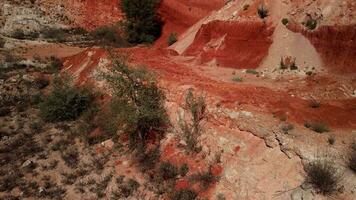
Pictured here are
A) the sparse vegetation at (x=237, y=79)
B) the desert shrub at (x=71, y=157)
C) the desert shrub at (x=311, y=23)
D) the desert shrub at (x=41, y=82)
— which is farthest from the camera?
the desert shrub at (x=41, y=82)

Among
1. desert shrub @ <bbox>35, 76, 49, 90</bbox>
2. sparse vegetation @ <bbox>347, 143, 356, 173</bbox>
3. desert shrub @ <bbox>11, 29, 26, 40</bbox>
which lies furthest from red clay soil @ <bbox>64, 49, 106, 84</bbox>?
sparse vegetation @ <bbox>347, 143, 356, 173</bbox>

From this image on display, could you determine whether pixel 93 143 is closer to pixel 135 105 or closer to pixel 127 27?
pixel 135 105

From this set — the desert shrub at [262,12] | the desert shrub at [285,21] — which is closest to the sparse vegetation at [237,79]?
the desert shrub at [285,21]

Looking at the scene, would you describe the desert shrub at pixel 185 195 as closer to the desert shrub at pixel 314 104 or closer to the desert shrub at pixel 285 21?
the desert shrub at pixel 314 104

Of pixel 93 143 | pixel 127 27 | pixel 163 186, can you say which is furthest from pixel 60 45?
pixel 163 186

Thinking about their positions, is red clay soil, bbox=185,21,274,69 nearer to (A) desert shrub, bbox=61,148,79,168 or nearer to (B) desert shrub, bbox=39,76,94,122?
(B) desert shrub, bbox=39,76,94,122

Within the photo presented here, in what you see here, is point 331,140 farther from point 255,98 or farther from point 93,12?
point 93,12

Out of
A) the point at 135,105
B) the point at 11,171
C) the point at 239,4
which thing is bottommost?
the point at 11,171
